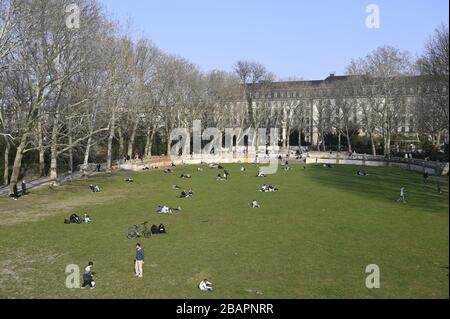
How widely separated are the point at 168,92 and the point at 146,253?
57081 millimetres

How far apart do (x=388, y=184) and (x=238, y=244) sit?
91.5 feet

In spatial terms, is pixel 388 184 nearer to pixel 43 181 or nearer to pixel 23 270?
pixel 43 181

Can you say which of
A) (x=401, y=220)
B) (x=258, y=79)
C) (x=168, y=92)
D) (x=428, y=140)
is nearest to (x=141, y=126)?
(x=168, y=92)

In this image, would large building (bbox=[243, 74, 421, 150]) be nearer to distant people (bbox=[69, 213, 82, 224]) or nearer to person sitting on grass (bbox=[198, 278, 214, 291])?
distant people (bbox=[69, 213, 82, 224])

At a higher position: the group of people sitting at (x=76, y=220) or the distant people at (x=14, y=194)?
the distant people at (x=14, y=194)

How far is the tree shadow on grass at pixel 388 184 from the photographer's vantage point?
36031 mm

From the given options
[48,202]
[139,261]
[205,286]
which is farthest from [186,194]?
[205,286]

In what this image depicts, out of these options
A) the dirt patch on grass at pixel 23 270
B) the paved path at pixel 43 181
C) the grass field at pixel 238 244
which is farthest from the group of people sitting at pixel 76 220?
the paved path at pixel 43 181

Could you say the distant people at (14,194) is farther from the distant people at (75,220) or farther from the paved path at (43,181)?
the distant people at (75,220)

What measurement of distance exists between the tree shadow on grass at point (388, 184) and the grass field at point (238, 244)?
0.26 meters

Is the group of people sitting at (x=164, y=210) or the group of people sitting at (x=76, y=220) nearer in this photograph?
the group of people sitting at (x=76, y=220)

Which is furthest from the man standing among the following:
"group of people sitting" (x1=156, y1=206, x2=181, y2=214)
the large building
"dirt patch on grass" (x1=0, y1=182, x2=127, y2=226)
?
the large building

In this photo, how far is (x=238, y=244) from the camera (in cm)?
2356
